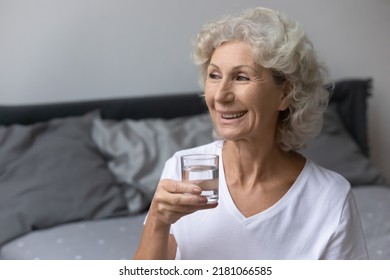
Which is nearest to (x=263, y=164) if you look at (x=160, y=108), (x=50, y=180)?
(x=50, y=180)

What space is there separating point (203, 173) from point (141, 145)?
48.4 inches

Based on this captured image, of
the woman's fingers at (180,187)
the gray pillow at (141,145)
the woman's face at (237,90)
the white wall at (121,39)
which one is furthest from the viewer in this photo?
the white wall at (121,39)

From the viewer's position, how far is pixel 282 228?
3.74 ft

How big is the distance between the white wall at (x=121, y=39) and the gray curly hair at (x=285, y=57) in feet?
3.46

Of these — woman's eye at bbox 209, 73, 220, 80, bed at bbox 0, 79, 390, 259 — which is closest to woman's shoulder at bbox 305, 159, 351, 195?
woman's eye at bbox 209, 73, 220, 80

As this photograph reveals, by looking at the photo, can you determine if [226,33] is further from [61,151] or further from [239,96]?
[61,151]

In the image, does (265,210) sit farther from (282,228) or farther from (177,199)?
(177,199)

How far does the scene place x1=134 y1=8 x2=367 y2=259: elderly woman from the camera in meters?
1.09

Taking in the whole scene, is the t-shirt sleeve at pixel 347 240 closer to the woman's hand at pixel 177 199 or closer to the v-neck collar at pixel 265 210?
the v-neck collar at pixel 265 210

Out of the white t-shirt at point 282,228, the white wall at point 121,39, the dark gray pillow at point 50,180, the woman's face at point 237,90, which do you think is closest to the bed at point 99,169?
the dark gray pillow at point 50,180

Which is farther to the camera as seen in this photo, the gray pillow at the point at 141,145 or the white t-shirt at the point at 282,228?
the gray pillow at the point at 141,145

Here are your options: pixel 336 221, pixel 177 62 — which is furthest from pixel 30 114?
pixel 336 221

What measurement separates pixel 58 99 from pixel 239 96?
4.40 feet

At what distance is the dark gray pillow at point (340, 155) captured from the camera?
7.64 ft
